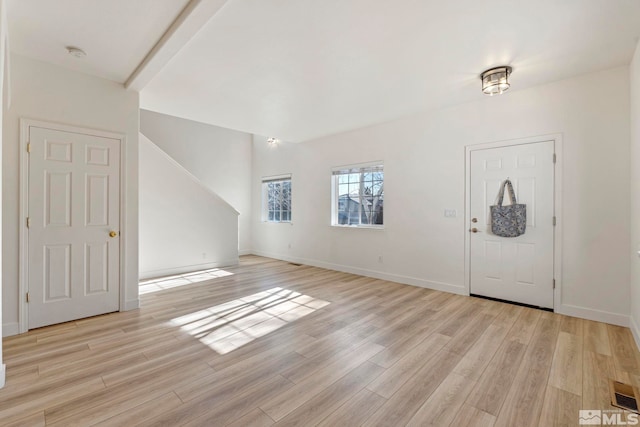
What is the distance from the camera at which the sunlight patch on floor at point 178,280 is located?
445 centimetres

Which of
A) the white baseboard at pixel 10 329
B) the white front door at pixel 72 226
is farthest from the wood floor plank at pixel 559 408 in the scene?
the white baseboard at pixel 10 329

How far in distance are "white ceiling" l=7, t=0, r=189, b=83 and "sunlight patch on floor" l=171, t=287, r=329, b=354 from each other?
278 cm

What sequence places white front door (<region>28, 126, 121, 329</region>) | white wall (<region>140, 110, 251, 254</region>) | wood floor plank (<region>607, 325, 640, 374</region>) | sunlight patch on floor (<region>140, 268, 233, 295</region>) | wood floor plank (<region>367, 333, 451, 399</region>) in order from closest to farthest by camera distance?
wood floor plank (<region>367, 333, 451, 399</region>), wood floor plank (<region>607, 325, 640, 374</region>), white front door (<region>28, 126, 121, 329</region>), sunlight patch on floor (<region>140, 268, 233, 295</region>), white wall (<region>140, 110, 251, 254</region>)

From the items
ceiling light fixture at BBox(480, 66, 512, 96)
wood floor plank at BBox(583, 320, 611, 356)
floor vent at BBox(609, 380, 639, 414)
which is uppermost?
ceiling light fixture at BBox(480, 66, 512, 96)

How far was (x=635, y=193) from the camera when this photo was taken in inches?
109

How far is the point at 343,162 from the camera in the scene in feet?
18.5

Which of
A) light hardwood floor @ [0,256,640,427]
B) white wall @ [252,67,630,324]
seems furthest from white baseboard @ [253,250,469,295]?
light hardwood floor @ [0,256,640,427]

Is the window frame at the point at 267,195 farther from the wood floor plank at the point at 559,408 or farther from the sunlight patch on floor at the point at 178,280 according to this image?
the wood floor plank at the point at 559,408

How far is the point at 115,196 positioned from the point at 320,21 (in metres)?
2.98

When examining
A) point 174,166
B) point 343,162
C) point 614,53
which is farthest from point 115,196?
point 614,53

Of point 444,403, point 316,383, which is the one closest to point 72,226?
point 316,383

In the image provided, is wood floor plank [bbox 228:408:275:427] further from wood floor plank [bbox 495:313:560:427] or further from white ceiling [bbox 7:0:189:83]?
white ceiling [bbox 7:0:189:83]

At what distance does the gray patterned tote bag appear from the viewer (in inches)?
142

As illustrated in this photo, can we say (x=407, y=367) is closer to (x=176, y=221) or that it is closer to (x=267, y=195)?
(x=176, y=221)
